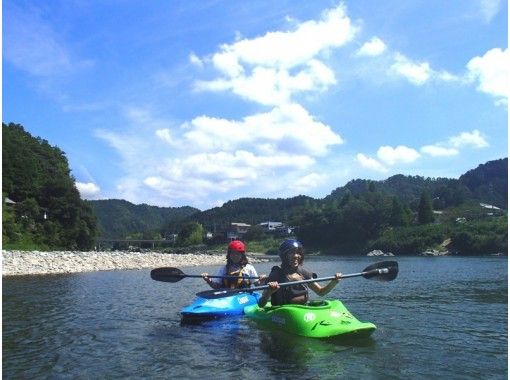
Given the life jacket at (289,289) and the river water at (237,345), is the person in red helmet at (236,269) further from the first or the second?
the life jacket at (289,289)

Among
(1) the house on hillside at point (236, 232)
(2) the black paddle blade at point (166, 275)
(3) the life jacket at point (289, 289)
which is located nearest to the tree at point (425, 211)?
(1) the house on hillside at point (236, 232)

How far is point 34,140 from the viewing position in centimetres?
7788

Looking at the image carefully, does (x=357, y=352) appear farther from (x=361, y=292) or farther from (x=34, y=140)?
(x=34, y=140)

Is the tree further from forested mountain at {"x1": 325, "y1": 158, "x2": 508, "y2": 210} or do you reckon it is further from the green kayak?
the green kayak

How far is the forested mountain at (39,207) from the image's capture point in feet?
179

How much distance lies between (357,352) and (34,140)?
7917cm

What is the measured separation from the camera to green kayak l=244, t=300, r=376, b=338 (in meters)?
9.09

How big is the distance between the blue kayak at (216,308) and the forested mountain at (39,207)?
1698 inches

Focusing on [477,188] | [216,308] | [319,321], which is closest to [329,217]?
[477,188]

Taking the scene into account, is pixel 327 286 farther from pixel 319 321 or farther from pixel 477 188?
pixel 477 188

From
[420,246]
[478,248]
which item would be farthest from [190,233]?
[478,248]

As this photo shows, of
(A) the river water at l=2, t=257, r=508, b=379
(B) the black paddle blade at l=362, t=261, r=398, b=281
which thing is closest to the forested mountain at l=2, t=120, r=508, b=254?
(B) the black paddle blade at l=362, t=261, r=398, b=281

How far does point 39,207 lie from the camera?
58188 millimetres

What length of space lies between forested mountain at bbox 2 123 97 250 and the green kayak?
151 feet
